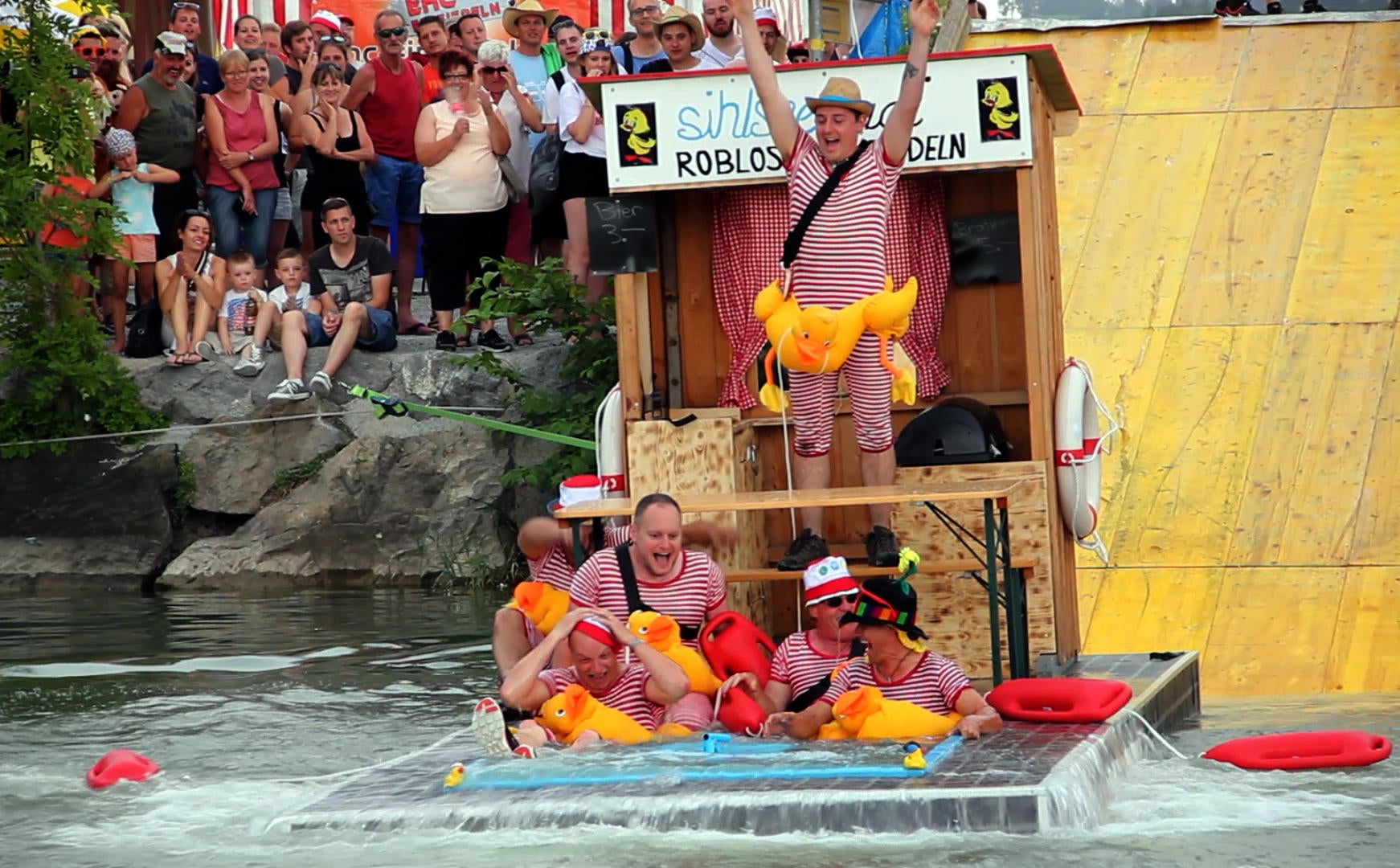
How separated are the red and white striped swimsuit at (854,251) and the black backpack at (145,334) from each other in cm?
846

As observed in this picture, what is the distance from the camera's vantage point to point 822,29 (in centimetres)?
2488

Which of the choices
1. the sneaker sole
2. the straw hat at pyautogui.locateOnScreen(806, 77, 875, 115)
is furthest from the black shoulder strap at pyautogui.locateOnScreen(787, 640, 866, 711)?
the straw hat at pyautogui.locateOnScreen(806, 77, 875, 115)

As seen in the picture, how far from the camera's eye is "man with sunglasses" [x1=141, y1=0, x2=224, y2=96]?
674 inches

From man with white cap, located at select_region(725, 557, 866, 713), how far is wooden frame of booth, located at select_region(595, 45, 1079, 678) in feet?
1.61

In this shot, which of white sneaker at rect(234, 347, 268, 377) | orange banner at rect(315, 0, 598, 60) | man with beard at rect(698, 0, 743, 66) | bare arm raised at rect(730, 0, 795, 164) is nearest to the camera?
bare arm raised at rect(730, 0, 795, 164)

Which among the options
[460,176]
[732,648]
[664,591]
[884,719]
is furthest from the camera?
[460,176]

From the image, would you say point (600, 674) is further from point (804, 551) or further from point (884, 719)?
point (804, 551)

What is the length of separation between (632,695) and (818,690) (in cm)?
79

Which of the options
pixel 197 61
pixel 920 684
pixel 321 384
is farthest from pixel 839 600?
pixel 197 61

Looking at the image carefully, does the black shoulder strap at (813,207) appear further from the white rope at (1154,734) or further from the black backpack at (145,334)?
the black backpack at (145,334)

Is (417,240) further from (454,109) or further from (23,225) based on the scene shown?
(23,225)

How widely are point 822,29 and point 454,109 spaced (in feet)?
30.3

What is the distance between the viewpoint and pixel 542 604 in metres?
10.1

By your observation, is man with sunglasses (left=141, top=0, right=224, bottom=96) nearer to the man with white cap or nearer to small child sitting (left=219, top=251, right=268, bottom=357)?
small child sitting (left=219, top=251, right=268, bottom=357)
